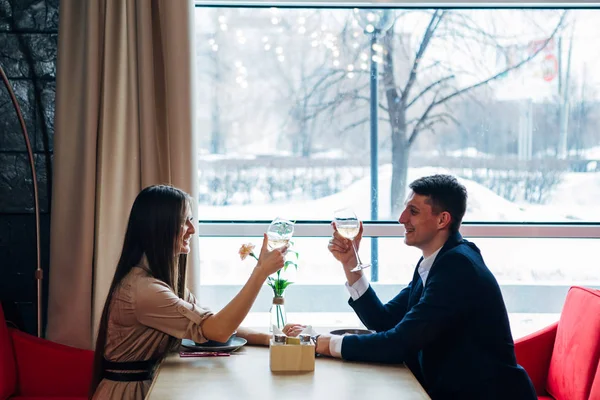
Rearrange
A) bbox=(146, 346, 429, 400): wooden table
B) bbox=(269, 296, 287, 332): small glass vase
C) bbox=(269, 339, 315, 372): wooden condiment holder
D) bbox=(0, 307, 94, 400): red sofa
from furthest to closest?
bbox=(0, 307, 94, 400): red sofa → bbox=(269, 296, 287, 332): small glass vase → bbox=(269, 339, 315, 372): wooden condiment holder → bbox=(146, 346, 429, 400): wooden table

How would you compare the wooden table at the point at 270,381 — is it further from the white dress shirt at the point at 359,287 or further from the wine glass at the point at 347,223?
the wine glass at the point at 347,223

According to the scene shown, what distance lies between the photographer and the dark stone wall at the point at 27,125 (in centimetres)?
367

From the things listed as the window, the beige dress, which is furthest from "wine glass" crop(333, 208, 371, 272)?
the window

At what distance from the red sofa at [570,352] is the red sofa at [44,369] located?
1958 millimetres

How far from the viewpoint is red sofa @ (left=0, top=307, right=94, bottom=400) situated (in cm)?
328

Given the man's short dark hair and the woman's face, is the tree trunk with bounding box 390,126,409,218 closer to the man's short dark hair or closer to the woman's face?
the man's short dark hair

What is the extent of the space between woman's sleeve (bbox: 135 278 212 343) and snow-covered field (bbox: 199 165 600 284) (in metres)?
1.59

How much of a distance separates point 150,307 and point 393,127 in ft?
6.67

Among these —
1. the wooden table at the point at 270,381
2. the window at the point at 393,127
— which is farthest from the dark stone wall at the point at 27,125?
the wooden table at the point at 270,381

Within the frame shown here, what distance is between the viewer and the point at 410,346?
2.36m

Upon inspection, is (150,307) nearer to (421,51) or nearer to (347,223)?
(347,223)

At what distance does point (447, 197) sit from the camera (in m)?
2.66

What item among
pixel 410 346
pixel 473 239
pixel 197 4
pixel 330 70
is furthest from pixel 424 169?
pixel 410 346

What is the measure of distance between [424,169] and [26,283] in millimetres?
2134
